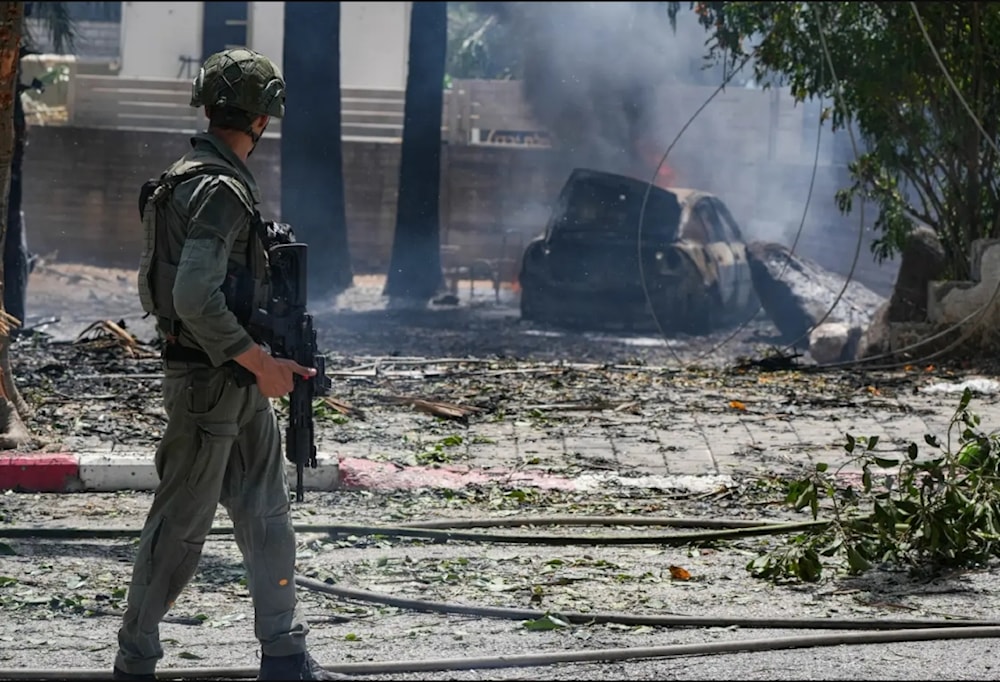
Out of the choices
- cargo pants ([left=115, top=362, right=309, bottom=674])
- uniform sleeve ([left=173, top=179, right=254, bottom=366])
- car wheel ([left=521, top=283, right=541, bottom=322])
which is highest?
uniform sleeve ([left=173, top=179, right=254, bottom=366])

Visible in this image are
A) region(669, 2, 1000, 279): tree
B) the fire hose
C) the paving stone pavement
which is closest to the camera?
the fire hose

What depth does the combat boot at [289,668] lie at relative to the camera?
382 cm

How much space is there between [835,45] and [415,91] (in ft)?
33.1

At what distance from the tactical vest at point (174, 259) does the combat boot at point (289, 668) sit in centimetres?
92

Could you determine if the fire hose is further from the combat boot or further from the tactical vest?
the tactical vest

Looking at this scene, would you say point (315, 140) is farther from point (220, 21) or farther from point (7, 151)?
point (7, 151)

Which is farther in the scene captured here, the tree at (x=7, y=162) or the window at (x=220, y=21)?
the window at (x=220, y=21)

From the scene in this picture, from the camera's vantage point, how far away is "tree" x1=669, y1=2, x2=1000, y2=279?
1120 cm

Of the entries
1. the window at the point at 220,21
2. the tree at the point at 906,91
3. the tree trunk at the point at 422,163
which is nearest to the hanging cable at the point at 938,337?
the tree at the point at 906,91

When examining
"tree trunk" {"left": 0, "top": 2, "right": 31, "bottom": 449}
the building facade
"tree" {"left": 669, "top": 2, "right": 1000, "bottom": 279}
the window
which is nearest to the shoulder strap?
"tree trunk" {"left": 0, "top": 2, "right": 31, "bottom": 449}

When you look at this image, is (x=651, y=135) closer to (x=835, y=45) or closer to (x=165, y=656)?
(x=835, y=45)

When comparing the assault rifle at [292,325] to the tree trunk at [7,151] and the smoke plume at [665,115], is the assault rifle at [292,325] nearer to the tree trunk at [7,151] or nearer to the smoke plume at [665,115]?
the tree trunk at [7,151]

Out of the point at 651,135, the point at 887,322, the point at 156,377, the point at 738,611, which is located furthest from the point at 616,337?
the point at 651,135

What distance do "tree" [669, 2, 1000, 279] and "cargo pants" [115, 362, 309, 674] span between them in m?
8.12
